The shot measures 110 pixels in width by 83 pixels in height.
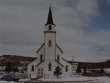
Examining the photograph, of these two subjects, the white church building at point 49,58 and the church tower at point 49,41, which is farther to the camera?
the church tower at point 49,41

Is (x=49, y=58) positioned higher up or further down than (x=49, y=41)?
further down

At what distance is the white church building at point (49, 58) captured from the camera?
255ft

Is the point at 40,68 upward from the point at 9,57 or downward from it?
downward

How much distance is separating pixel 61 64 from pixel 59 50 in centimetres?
400

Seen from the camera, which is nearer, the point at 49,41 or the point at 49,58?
the point at 49,58

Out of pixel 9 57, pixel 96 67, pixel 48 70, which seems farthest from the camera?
pixel 9 57

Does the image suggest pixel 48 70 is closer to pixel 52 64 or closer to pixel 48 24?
pixel 52 64

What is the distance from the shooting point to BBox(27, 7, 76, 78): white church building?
7779 cm

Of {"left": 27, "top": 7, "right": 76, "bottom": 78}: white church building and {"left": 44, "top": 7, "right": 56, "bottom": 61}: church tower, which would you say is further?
{"left": 44, "top": 7, "right": 56, "bottom": 61}: church tower

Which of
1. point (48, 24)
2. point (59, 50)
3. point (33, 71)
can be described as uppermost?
point (48, 24)

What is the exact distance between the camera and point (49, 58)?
256 feet

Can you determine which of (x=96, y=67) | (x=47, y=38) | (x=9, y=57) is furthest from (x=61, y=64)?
(x=9, y=57)

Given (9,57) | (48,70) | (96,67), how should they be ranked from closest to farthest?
(48,70), (96,67), (9,57)

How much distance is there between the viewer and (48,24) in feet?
261
